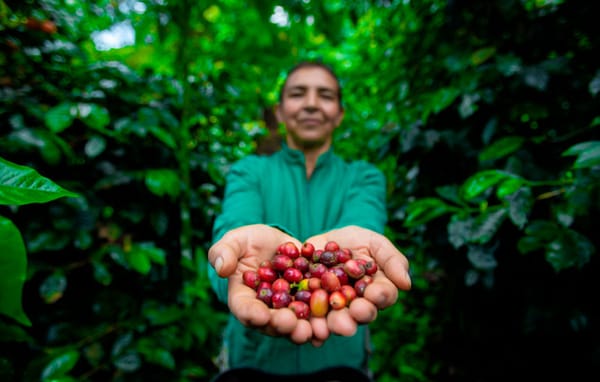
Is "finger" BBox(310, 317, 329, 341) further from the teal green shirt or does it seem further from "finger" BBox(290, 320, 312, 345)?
the teal green shirt

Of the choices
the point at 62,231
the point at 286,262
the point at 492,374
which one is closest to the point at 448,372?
the point at 492,374

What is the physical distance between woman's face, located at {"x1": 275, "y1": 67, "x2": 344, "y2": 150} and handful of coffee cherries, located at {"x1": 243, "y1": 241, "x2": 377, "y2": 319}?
0.71 metres

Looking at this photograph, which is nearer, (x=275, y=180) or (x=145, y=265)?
(x=145, y=265)

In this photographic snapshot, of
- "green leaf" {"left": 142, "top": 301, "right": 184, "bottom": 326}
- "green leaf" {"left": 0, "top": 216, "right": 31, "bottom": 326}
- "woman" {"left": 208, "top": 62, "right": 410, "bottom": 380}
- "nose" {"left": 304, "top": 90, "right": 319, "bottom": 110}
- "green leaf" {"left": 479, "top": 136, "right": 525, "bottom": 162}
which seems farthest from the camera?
"nose" {"left": 304, "top": 90, "right": 319, "bottom": 110}

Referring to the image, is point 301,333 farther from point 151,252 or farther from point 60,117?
point 60,117

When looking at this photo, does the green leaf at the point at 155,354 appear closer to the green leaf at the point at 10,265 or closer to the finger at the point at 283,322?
the finger at the point at 283,322

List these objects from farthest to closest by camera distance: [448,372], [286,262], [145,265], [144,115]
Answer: [448,372]
[144,115]
[145,265]
[286,262]

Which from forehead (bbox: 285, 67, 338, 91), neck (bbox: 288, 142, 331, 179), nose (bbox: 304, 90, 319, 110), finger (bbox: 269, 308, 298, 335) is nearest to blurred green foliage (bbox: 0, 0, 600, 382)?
forehead (bbox: 285, 67, 338, 91)

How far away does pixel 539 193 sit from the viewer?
4.76 feet

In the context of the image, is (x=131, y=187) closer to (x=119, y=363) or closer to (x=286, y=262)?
(x=119, y=363)

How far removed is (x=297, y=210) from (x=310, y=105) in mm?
593

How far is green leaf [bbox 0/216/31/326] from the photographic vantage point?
0.62m

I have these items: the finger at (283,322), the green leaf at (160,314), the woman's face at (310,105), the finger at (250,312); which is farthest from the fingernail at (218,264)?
the woman's face at (310,105)

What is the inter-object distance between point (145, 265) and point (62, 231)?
378mm
